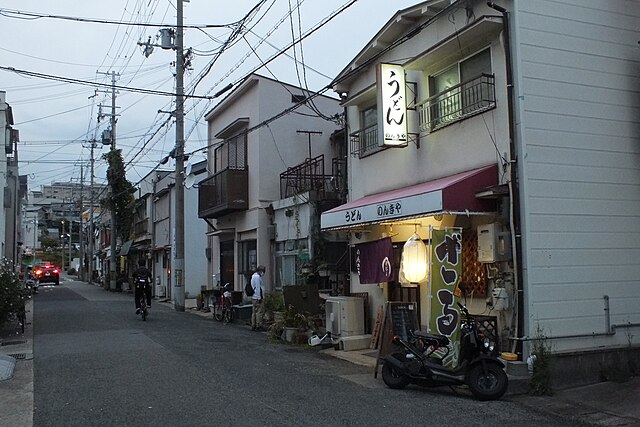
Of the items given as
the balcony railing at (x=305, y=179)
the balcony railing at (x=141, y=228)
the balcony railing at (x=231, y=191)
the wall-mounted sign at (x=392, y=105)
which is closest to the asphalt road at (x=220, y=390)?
the wall-mounted sign at (x=392, y=105)

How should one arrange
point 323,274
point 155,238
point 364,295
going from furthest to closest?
point 155,238 → point 323,274 → point 364,295

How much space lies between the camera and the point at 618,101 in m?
10.8

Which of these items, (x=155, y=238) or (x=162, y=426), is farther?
(x=155, y=238)

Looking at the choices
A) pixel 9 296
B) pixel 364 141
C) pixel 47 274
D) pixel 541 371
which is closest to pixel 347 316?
pixel 364 141

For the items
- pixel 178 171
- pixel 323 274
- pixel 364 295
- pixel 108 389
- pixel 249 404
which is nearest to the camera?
pixel 249 404

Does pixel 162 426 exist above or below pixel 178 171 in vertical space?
below

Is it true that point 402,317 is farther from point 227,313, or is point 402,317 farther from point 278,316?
point 227,313

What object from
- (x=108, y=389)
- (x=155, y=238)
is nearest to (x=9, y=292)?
(x=108, y=389)

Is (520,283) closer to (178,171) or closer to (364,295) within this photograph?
(364,295)

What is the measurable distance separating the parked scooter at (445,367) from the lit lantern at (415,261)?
2008 millimetres

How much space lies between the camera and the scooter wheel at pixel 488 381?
8578 millimetres

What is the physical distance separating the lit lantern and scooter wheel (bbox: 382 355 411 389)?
238cm

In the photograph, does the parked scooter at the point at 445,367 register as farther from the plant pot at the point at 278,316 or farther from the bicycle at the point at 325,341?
the plant pot at the point at 278,316

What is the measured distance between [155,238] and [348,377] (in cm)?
2919
